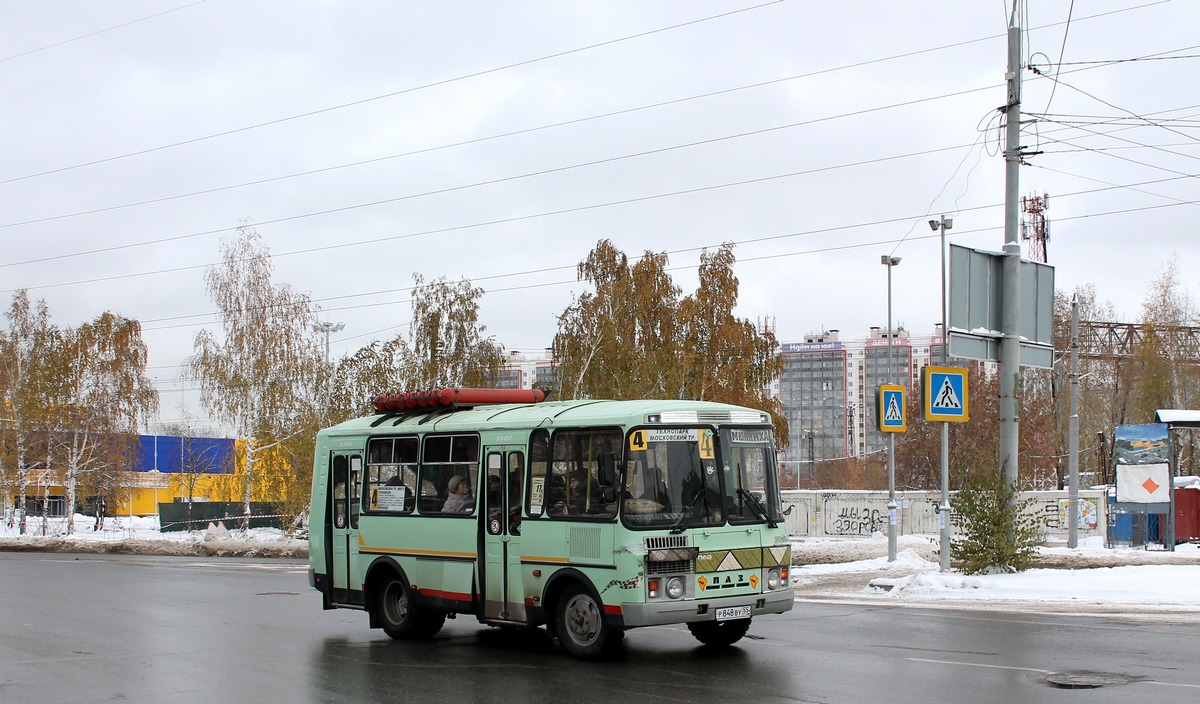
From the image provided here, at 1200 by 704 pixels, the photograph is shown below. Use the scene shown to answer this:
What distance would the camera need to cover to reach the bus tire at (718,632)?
1276 cm

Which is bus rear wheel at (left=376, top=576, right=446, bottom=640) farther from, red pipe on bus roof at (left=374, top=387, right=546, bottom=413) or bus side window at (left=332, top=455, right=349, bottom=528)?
red pipe on bus roof at (left=374, top=387, right=546, bottom=413)

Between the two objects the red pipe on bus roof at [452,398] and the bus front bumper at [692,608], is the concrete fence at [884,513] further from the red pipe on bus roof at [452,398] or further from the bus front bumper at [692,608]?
the bus front bumper at [692,608]

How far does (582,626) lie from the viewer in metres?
12.1

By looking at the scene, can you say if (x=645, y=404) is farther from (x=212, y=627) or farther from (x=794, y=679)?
(x=212, y=627)

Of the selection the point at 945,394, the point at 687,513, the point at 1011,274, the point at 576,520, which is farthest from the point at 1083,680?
the point at 1011,274

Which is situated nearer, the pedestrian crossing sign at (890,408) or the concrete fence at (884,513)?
the pedestrian crossing sign at (890,408)

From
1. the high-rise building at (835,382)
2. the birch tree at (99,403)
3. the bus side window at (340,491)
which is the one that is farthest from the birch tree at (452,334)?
the high-rise building at (835,382)

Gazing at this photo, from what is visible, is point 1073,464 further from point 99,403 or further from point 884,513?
point 99,403

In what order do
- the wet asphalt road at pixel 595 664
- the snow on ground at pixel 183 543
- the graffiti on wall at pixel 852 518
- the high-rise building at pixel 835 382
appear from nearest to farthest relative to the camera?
the wet asphalt road at pixel 595 664 → the snow on ground at pixel 183 543 → the graffiti on wall at pixel 852 518 → the high-rise building at pixel 835 382

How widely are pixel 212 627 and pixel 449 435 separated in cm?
487

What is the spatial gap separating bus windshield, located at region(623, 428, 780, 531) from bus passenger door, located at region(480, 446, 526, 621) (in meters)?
1.76

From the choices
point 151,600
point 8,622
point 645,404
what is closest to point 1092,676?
point 645,404

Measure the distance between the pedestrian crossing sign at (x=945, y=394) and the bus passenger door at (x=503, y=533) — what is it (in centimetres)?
920

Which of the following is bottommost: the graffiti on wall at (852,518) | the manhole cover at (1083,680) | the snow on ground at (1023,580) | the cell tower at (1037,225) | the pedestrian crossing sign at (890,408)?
the graffiti on wall at (852,518)
